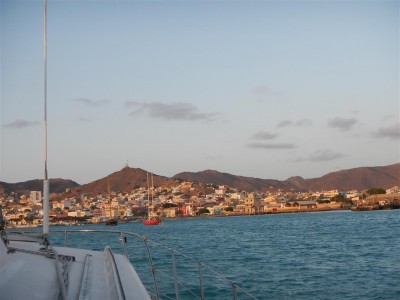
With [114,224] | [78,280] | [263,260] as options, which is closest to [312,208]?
[114,224]

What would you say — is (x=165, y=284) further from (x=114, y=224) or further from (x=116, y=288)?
(x=114, y=224)

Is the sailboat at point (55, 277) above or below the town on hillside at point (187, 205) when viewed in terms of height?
below

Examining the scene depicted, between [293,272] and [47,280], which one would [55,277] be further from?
[293,272]

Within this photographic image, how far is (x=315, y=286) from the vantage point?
12.8 metres

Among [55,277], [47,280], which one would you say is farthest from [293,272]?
[47,280]

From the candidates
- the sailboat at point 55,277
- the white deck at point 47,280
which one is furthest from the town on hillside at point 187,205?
the white deck at point 47,280

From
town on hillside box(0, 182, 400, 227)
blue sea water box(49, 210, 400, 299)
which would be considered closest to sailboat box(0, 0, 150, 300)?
blue sea water box(49, 210, 400, 299)

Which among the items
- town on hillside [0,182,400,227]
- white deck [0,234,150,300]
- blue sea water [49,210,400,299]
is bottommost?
blue sea water [49,210,400,299]

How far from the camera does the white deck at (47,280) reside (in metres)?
3.15

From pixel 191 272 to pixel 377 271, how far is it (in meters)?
→ 5.44

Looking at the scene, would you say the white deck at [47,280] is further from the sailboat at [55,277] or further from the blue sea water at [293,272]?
the blue sea water at [293,272]

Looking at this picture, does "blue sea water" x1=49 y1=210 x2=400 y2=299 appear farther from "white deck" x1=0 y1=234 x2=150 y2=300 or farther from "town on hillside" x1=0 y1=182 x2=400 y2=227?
"town on hillside" x1=0 y1=182 x2=400 y2=227

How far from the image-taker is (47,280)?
3461 millimetres

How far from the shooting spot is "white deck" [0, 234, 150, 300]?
3.15m
